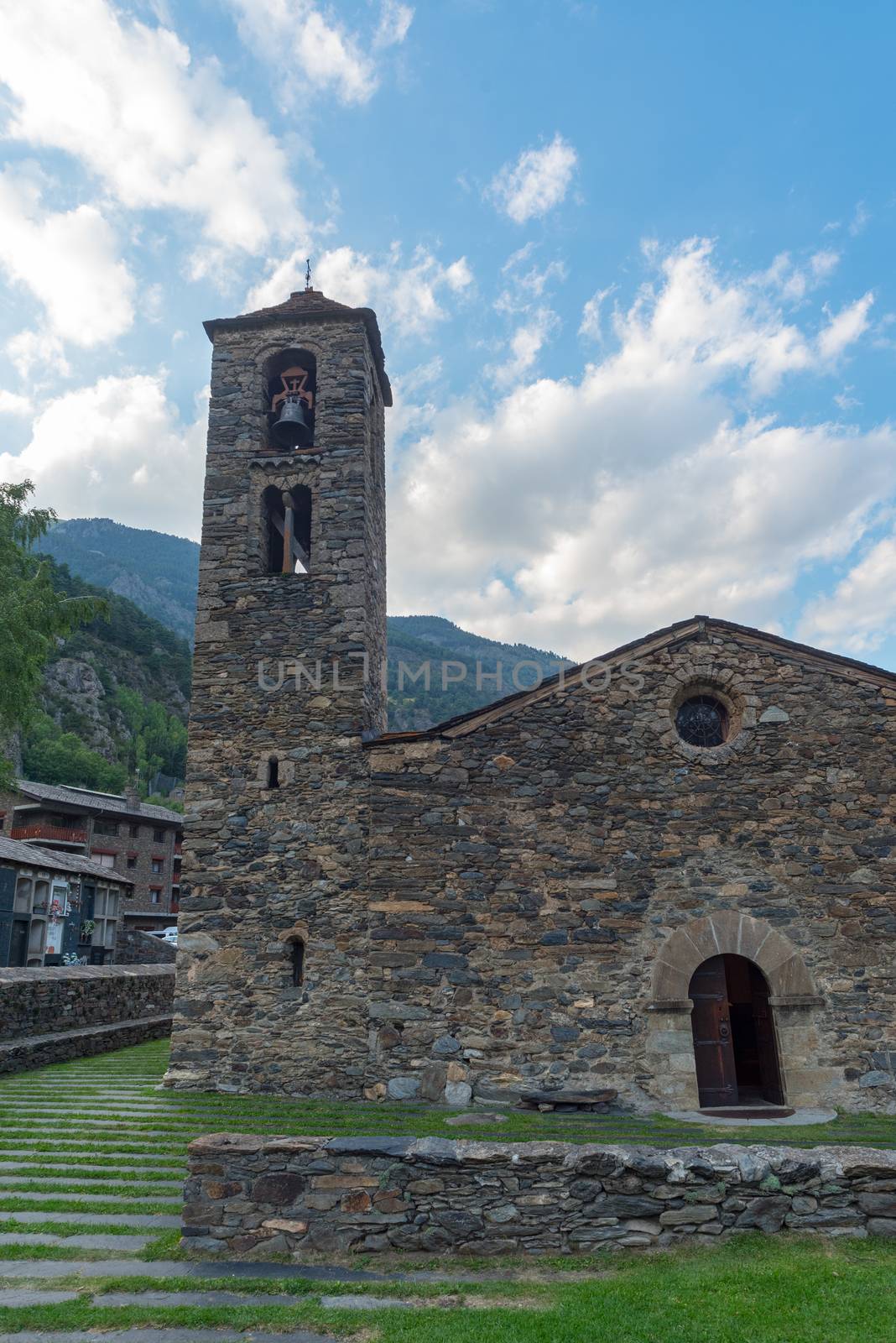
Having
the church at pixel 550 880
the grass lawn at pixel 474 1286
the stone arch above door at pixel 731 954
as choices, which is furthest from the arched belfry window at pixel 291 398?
the grass lawn at pixel 474 1286

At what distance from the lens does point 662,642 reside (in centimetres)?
1077

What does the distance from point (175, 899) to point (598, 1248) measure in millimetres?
49659

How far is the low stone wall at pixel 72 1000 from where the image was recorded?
13750mm

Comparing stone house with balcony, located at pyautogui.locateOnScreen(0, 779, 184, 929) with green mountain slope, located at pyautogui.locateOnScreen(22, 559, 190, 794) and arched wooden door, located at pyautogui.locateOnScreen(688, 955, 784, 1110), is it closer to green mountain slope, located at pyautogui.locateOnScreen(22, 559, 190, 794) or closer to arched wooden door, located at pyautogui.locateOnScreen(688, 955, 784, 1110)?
green mountain slope, located at pyautogui.locateOnScreen(22, 559, 190, 794)

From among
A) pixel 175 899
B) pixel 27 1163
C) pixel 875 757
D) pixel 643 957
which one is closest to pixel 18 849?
pixel 27 1163

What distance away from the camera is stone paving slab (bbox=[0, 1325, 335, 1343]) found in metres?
4.27

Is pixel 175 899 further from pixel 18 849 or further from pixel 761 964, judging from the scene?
pixel 761 964

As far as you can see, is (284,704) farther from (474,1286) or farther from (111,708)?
(111,708)

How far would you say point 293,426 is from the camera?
539 inches

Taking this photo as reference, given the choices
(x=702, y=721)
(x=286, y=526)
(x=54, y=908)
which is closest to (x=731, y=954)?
(x=702, y=721)

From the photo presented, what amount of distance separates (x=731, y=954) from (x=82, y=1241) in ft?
23.3

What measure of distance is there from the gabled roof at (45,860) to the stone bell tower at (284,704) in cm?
1382

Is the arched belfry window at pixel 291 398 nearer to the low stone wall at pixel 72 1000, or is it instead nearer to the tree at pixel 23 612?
the tree at pixel 23 612

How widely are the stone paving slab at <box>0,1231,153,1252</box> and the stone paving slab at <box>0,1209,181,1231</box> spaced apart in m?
0.23
